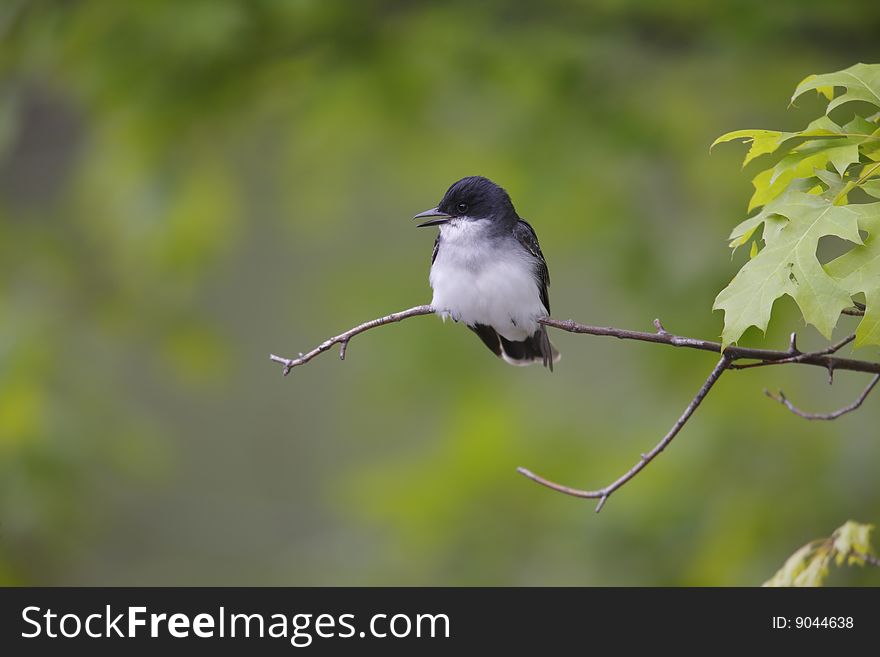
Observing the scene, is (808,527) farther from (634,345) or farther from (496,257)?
(496,257)

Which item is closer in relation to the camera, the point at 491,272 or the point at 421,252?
the point at 491,272

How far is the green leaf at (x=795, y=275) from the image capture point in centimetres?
247

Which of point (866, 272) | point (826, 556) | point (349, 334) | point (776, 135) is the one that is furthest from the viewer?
point (826, 556)

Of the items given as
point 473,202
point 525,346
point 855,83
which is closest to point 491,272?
point 473,202

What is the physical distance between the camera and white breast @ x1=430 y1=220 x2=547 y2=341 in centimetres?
424

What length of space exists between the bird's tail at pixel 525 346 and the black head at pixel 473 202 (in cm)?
50

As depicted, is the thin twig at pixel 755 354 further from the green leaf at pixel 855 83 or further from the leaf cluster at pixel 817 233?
the green leaf at pixel 855 83

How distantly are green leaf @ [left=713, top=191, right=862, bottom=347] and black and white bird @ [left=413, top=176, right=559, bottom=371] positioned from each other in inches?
67.7

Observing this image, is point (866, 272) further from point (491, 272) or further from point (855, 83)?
point (491, 272)

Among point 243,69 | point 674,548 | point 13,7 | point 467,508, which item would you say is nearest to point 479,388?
point 467,508

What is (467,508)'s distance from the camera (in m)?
8.59

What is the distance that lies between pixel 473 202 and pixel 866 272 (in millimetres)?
2286

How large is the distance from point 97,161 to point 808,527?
6.07m

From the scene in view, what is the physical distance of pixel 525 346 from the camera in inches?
184
